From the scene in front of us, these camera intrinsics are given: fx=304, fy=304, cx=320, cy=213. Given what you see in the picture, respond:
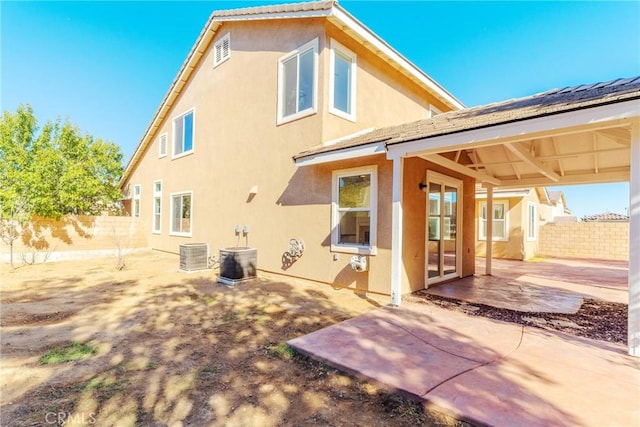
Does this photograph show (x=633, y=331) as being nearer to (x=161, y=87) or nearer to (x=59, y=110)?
(x=59, y=110)

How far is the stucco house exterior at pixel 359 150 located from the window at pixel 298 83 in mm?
39

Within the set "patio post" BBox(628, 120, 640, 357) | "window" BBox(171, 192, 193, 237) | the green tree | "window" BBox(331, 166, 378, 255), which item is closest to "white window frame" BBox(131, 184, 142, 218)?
the green tree

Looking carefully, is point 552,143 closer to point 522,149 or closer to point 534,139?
point 522,149

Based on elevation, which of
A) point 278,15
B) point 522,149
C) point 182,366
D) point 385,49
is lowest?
point 182,366

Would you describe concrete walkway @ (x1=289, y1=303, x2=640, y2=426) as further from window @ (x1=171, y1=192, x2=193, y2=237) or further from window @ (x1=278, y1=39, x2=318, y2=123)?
window @ (x1=171, y1=192, x2=193, y2=237)

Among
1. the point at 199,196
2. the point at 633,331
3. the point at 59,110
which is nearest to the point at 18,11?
the point at 59,110

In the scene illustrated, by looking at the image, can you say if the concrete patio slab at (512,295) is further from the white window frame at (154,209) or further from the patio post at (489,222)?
the white window frame at (154,209)

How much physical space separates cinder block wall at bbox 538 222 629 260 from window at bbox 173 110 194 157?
1824 cm

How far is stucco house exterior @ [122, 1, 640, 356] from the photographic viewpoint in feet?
16.0

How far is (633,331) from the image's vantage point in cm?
358

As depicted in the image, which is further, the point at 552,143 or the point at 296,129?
the point at 296,129

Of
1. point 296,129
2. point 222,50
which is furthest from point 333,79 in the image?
point 222,50

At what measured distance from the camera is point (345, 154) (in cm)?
620

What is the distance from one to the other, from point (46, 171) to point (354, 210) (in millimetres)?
12534
